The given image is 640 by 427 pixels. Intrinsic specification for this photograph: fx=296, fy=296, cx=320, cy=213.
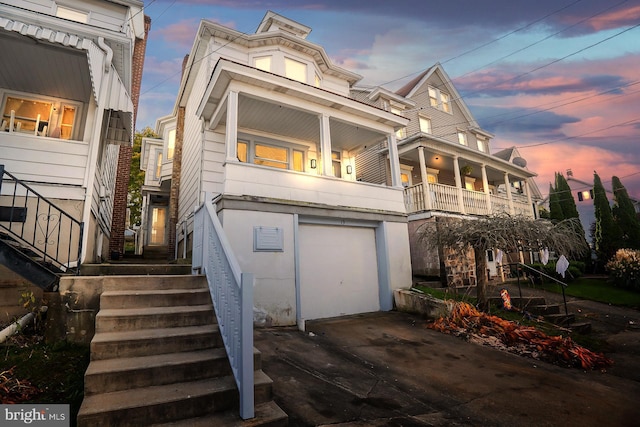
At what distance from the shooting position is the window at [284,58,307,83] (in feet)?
36.5

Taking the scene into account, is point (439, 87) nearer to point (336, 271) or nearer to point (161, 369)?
point (336, 271)

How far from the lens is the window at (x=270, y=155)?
9734 millimetres

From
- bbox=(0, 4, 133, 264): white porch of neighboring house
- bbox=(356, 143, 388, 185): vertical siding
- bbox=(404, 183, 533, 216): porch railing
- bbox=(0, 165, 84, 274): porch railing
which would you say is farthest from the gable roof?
bbox=(0, 165, 84, 274): porch railing

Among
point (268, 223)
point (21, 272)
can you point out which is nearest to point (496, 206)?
point (268, 223)

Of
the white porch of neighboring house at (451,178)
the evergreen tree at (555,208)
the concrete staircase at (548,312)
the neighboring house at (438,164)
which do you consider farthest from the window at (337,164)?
the evergreen tree at (555,208)

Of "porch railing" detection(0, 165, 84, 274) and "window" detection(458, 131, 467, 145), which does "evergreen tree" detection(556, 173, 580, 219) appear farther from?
"porch railing" detection(0, 165, 84, 274)

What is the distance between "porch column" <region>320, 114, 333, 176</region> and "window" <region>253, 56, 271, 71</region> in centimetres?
390

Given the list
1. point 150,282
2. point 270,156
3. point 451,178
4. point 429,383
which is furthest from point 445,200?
point 150,282

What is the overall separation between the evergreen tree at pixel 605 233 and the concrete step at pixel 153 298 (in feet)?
73.1

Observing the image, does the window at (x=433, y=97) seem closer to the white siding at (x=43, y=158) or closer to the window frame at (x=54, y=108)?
the window frame at (x=54, y=108)

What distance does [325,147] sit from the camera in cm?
861

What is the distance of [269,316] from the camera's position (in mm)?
6586

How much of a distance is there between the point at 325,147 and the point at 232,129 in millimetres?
2654

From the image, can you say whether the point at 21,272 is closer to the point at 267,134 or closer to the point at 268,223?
the point at 268,223
